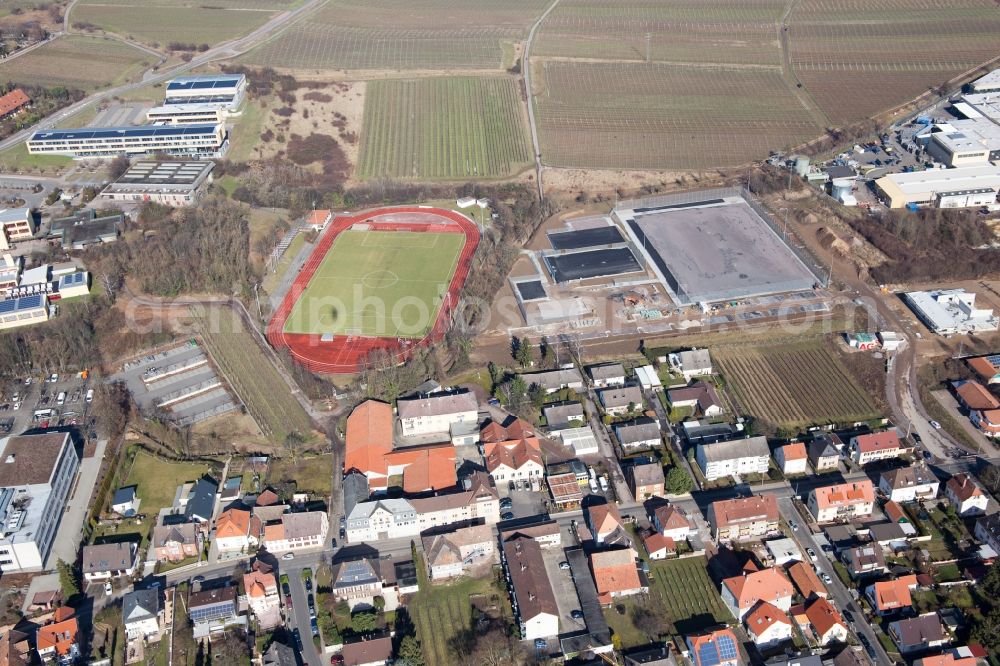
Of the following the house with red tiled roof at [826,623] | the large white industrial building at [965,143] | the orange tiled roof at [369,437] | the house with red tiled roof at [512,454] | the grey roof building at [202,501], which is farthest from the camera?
the large white industrial building at [965,143]

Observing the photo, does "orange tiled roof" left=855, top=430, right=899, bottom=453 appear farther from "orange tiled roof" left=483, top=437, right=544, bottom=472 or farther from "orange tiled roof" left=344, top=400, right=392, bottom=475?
"orange tiled roof" left=344, top=400, right=392, bottom=475

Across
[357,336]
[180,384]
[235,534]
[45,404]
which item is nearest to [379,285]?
[357,336]

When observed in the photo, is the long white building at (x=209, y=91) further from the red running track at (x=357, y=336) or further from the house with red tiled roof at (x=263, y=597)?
the house with red tiled roof at (x=263, y=597)

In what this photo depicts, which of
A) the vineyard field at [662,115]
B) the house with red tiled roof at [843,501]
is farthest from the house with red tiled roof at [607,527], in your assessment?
the vineyard field at [662,115]

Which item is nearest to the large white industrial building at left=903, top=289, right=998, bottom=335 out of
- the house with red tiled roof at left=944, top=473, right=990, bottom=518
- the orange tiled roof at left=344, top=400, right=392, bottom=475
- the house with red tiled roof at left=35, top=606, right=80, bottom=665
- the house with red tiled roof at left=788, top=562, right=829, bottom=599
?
the house with red tiled roof at left=944, top=473, right=990, bottom=518

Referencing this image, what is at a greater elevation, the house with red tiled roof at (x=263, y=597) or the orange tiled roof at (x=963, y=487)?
the house with red tiled roof at (x=263, y=597)

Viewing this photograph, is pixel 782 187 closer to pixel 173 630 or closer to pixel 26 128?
pixel 173 630
